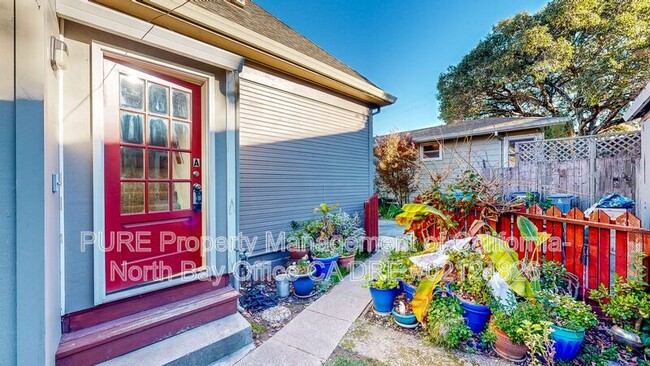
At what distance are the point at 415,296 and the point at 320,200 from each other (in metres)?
2.90

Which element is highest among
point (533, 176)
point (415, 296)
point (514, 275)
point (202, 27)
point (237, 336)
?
point (202, 27)

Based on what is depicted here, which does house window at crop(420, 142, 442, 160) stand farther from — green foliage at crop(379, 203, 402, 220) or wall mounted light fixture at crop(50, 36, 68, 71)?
wall mounted light fixture at crop(50, 36, 68, 71)

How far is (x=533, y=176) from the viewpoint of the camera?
8.03 meters

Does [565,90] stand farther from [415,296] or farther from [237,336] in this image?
[237,336]

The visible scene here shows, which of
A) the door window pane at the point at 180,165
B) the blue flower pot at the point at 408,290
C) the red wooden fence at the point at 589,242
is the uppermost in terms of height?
the door window pane at the point at 180,165

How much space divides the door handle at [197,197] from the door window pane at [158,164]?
11.6 inches

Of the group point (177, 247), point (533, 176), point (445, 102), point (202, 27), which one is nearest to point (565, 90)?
point (445, 102)

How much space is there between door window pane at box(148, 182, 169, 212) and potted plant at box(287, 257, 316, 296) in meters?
1.82

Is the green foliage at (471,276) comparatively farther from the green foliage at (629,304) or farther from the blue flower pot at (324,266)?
the blue flower pot at (324,266)

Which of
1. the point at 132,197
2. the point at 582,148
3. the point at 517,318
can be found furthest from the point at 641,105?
the point at 132,197

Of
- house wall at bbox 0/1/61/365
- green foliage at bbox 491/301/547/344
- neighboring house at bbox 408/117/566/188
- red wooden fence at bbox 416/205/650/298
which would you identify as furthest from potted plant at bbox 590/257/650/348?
neighboring house at bbox 408/117/566/188

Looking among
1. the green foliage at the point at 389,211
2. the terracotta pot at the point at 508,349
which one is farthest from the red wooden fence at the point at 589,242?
the green foliage at the point at 389,211

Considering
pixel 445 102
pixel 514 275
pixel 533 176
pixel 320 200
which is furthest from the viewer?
pixel 445 102

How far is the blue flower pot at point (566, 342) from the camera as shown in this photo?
217cm
